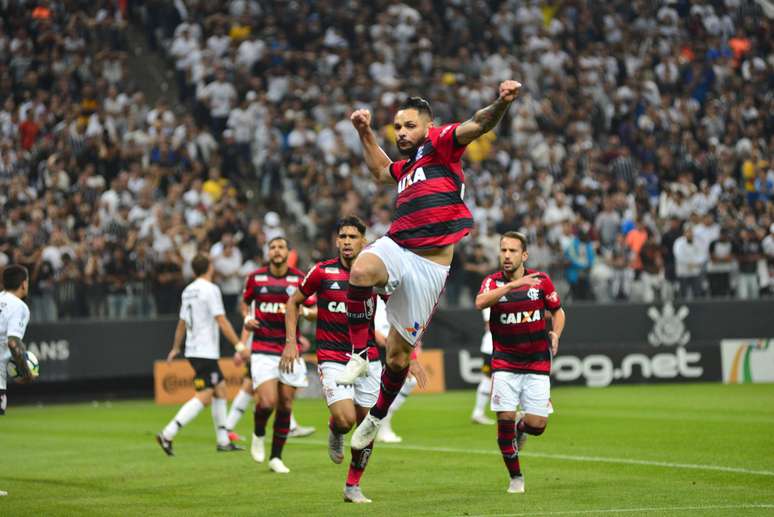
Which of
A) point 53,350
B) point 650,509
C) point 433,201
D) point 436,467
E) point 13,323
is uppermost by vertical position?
point 433,201

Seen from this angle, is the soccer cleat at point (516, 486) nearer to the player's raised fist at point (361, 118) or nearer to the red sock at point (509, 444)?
the red sock at point (509, 444)

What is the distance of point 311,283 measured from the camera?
1241cm

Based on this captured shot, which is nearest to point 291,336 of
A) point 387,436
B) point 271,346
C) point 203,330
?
point 271,346

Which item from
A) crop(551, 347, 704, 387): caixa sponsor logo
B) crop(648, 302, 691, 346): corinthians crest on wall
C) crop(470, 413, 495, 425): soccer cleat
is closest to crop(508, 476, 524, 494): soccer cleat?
crop(470, 413, 495, 425): soccer cleat

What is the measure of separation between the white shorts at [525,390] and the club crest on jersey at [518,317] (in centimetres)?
50

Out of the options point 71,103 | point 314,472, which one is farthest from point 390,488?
point 71,103

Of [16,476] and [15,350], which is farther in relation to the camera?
[16,476]

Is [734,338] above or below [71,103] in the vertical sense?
below

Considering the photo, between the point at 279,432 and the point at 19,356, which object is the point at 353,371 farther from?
the point at 279,432

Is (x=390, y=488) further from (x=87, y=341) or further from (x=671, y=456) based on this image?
(x=87, y=341)

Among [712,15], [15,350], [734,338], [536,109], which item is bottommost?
[734,338]

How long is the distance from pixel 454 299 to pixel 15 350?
48.8ft

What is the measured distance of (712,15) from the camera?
34.3 metres

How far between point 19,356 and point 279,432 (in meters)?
3.28
